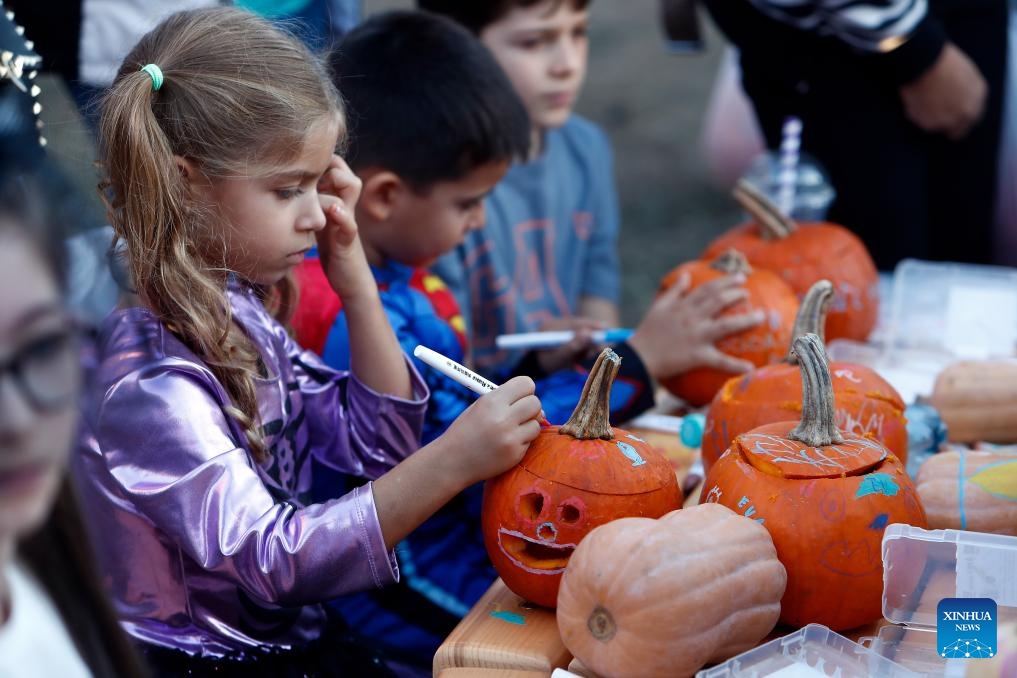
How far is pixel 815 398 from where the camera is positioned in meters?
1.27

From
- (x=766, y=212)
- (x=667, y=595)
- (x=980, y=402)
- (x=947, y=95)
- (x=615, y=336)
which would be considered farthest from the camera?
(x=947, y=95)

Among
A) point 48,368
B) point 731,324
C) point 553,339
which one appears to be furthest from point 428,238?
point 48,368

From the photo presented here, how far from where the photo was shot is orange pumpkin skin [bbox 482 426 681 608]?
1.27m

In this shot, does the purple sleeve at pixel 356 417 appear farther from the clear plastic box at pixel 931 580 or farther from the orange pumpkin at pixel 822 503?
the clear plastic box at pixel 931 580

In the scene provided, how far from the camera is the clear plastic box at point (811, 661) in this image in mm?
1103

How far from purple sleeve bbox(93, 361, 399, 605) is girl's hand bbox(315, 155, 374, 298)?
369 mm

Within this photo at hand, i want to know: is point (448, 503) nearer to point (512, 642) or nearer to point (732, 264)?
point (512, 642)

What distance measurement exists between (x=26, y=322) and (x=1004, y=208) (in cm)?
287

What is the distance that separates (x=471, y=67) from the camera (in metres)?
2.08

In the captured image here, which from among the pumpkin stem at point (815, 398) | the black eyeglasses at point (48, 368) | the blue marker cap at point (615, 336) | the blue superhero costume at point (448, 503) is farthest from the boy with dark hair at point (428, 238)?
the black eyeglasses at point (48, 368)

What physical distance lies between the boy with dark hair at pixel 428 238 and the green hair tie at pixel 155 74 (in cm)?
54

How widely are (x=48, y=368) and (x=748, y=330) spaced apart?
4.86 feet

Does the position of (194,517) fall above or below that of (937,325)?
above

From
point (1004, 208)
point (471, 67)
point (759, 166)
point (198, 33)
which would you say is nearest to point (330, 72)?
point (198, 33)
